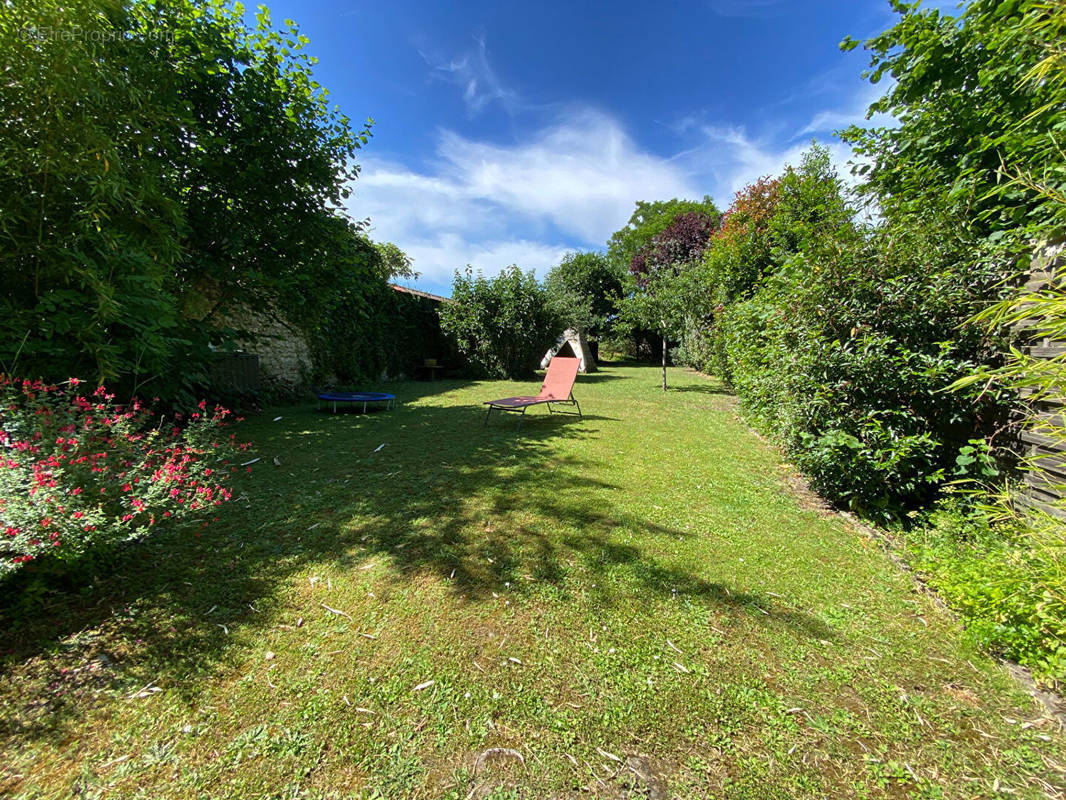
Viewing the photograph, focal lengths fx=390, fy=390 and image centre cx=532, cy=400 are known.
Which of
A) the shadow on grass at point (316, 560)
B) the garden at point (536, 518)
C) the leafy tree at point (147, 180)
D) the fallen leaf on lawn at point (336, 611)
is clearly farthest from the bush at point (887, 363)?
the leafy tree at point (147, 180)

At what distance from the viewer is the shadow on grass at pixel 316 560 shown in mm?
1713

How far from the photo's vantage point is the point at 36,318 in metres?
3.51

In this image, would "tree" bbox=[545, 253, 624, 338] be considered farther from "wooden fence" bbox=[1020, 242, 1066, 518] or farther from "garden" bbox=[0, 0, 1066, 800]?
"wooden fence" bbox=[1020, 242, 1066, 518]

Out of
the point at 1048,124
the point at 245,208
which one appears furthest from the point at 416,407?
the point at 1048,124

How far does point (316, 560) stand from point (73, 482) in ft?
4.14

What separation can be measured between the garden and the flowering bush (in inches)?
0.8

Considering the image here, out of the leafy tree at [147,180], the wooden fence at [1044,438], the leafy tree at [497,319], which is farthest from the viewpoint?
the leafy tree at [497,319]

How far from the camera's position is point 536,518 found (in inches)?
125

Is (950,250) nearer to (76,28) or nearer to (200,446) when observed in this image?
(200,446)

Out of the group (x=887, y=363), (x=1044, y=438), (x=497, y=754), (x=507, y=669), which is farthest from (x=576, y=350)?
(x=497, y=754)

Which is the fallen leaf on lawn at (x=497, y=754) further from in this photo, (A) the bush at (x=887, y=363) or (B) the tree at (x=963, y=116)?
(B) the tree at (x=963, y=116)

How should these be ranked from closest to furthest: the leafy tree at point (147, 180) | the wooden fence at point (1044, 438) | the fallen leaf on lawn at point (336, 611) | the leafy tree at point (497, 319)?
1. the fallen leaf on lawn at point (336, 611)
2. the wooden fence at point (1044, 438)
3. the leafy tree at point (147, 180)
4. the leafy tree at point (497, 319)

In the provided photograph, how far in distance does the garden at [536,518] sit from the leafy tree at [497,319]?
8.05m

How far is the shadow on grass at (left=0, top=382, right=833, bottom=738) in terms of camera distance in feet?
5.62
